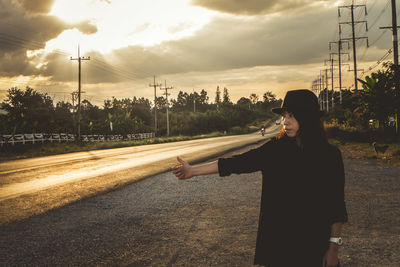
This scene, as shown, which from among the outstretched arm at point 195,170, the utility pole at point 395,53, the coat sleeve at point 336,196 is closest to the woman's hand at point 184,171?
the outstretched arm at point 195,170

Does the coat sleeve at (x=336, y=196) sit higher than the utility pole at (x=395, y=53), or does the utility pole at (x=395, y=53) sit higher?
the utility pole at (x=395, y=53)

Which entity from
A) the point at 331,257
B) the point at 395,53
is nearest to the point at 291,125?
the point at 331,257

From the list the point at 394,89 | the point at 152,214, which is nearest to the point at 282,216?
the point at 152,214

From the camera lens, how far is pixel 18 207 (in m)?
7.28

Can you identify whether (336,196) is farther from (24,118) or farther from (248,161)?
(24,118)

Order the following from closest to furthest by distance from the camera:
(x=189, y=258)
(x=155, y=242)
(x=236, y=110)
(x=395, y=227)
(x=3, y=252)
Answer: (x=189, y=258), (x=3, y=252), (x=155, y=242), (x=395, y=227), (x=236, y=110)

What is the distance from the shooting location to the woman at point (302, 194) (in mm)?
2191

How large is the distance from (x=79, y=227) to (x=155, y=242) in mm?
1732

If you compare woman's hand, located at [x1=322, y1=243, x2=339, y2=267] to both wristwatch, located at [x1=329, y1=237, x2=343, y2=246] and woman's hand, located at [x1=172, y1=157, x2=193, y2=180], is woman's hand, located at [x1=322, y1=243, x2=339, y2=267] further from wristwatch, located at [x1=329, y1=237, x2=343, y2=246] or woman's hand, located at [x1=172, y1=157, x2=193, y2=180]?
woman's hand, located at [x1=172, y1=157, x2=193, y2=180]

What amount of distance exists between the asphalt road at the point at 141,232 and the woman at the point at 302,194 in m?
2.05

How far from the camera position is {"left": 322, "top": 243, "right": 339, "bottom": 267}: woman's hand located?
87.4 inches

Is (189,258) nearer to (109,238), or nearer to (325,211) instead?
(109,238)

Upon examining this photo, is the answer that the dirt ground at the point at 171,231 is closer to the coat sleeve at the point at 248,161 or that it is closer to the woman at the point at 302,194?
the woman at the point at 302,194

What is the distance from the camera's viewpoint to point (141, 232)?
5.48 meters
